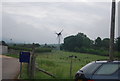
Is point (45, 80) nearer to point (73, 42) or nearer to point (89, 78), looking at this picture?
point (89, 78)

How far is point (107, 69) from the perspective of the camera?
31.2 feet

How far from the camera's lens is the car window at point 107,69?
9.40m

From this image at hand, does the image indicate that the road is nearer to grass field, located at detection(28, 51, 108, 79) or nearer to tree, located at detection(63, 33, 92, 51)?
grass field, located at detection(28, 51, 108, 79)

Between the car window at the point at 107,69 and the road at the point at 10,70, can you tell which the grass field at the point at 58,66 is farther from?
the car window at the point at 107,69

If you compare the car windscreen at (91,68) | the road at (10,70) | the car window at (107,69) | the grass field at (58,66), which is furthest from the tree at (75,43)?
the car window at (107,69)

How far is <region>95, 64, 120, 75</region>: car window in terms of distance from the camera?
30.8 ft

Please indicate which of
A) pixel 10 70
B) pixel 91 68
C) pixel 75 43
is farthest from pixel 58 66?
pixel 75 43

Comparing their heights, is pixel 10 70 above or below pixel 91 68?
below

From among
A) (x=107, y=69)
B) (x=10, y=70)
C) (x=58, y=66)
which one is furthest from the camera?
(x=58, y=66)

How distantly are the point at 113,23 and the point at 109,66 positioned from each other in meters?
4.91

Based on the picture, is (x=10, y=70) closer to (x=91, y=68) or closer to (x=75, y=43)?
(x=91, y=68)

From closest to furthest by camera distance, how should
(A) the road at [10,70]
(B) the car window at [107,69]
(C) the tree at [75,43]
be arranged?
(B) the car window at [107,69] → (A) the road at [10,70] → (C) the tree at [75,43]

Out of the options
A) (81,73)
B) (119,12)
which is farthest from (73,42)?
(81,73)

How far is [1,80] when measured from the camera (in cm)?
1542
